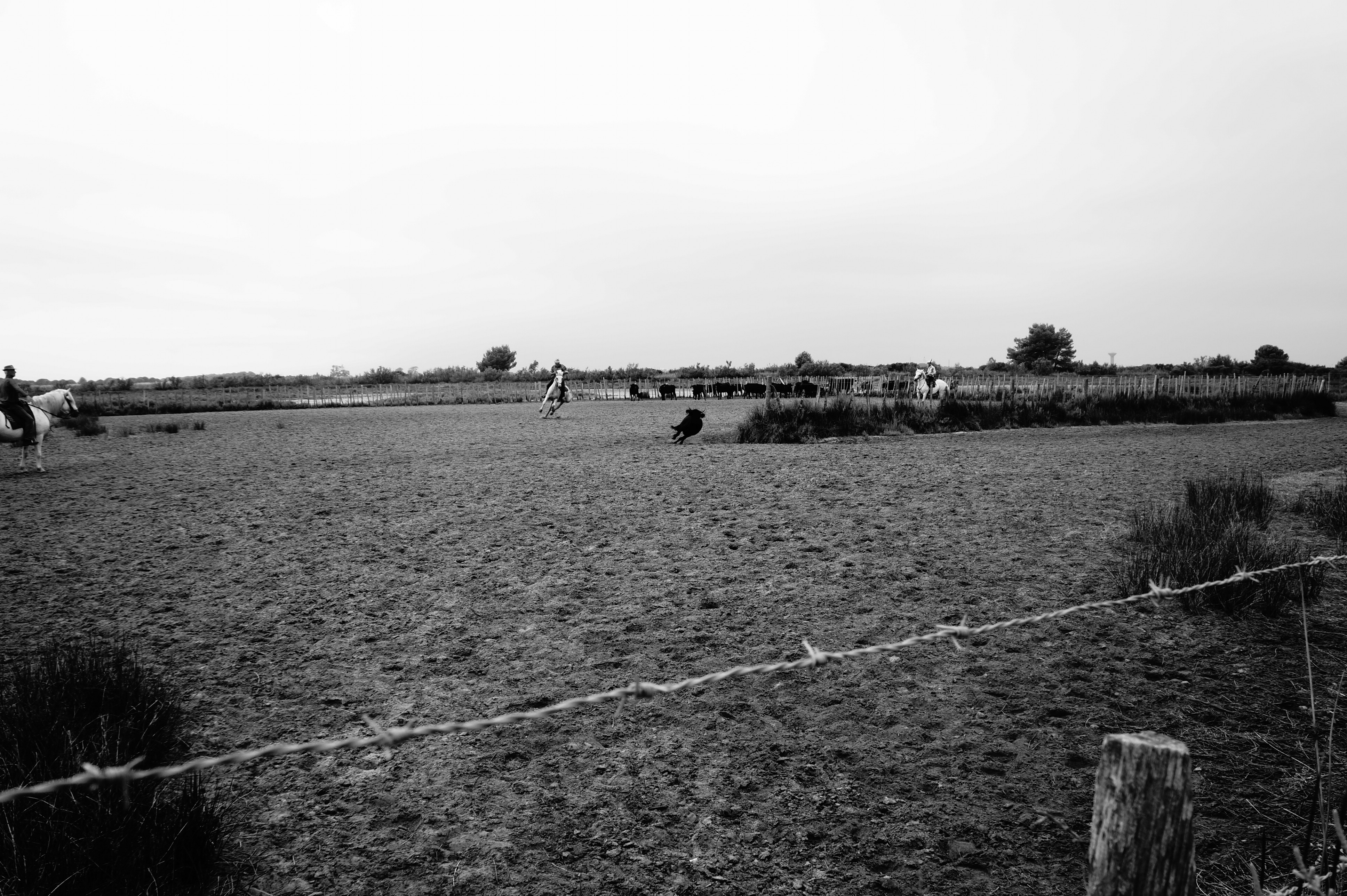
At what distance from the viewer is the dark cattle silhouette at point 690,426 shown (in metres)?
14.9

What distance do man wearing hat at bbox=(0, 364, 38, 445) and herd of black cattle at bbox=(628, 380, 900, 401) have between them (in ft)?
90.6

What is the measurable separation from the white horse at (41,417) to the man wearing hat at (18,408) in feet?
0.15

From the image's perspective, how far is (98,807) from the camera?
2.17 m

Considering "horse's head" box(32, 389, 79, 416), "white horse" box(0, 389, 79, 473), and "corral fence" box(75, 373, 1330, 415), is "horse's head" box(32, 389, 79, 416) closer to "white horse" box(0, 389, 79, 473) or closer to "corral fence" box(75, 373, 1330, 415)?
"white horse" box(0, 389, 79, 473)

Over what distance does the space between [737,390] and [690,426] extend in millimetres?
29316

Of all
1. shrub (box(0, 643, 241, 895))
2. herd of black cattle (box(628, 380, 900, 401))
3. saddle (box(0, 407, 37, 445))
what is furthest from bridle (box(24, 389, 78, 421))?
herd of black cattle (box(628, 380, 900, 401))

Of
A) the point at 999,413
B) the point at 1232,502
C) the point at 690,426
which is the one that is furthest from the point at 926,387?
the point at 1232,502

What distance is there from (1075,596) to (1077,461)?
778 centimetres

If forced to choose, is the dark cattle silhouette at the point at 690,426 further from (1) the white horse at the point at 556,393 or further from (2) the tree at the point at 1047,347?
(2) the tree at the point at 1047,347

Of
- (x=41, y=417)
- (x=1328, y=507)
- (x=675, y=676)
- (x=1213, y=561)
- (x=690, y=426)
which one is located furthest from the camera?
(x=690, y=426)

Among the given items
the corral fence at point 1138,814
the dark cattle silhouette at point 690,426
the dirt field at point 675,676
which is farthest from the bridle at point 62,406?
the corral fence at point 1138,814

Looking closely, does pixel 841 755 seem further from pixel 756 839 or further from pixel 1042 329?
pixel 1042 329

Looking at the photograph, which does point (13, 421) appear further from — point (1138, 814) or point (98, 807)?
point (1138, 814)

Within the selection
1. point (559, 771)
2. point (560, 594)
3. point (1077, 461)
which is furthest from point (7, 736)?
point (1077, 461)
